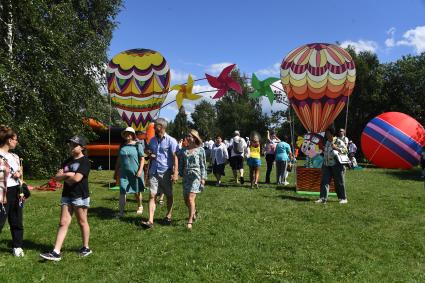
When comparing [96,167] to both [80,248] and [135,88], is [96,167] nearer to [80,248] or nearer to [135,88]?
[135,88]

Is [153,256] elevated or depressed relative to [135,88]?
depressed

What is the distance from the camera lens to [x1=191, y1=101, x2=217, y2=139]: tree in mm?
69625

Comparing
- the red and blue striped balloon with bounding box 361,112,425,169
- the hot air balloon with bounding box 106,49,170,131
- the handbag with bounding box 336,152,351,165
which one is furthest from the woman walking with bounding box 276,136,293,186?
the red and blue striped balloon with bounding box 361,112,425,169

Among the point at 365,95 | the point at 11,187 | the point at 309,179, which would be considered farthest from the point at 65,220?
the point at 365,95

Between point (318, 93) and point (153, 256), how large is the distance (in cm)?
769

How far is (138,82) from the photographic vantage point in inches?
540

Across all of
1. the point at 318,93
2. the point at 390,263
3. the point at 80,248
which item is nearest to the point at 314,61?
the point at 318,93

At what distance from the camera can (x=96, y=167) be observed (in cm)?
2211

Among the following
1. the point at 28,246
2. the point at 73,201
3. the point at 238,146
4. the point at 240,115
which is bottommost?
the point at 28,246

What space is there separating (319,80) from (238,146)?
3.60m

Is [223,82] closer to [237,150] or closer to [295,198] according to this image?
[237,150]

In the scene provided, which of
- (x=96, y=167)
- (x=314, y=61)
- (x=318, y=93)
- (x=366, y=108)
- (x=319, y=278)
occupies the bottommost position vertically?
(x=319, y=278)

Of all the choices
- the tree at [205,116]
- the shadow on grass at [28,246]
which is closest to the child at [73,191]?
the shadow on grass at [28,246]

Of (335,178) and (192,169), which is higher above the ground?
(192,169)
